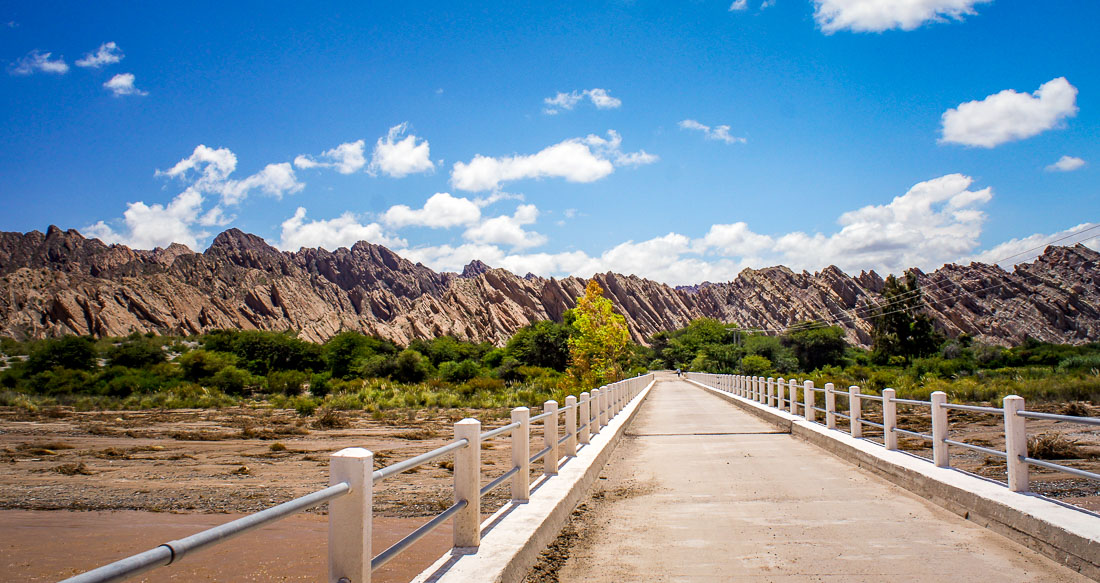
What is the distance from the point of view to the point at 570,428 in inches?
457

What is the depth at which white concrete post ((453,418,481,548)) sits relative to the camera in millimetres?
5719

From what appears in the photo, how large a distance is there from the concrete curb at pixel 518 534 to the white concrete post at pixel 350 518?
1141mm

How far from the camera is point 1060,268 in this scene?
195500 millimetres

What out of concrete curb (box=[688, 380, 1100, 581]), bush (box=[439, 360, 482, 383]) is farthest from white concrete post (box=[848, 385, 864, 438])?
bush (box=[439, 360, 482, 383])

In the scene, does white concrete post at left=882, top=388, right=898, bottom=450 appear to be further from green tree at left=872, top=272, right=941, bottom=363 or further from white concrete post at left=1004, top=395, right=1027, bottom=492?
green tree at left=872, top=272, right=941, bottom=363

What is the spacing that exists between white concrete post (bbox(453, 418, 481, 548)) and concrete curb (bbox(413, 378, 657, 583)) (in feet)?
0.43

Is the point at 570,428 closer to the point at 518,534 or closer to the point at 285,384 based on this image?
the point at 518,534

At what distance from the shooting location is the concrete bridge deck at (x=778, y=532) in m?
5.70

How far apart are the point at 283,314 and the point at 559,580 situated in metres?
162

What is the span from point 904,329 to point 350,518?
115 m

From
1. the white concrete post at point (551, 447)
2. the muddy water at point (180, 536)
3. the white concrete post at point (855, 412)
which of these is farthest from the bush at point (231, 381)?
the white concrete post at point (551, 447)

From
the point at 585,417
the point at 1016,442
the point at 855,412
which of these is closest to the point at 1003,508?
the point at 1016,442

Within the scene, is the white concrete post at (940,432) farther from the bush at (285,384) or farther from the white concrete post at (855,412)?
the bush at (285,384)

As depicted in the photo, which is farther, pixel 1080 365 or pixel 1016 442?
pixel 1080 365
